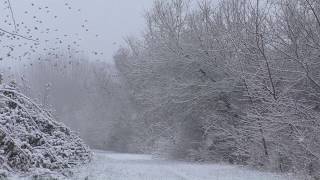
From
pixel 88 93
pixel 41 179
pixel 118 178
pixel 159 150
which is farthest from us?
pixel 88 93

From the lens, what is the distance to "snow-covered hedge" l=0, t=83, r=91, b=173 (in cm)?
1440

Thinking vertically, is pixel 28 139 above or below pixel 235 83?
below

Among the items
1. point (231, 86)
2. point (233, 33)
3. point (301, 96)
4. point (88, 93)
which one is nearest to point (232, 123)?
point (231, 86)

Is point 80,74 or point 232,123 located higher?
point 80,74

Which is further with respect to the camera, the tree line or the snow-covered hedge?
the tree line

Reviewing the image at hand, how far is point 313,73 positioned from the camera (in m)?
18.2

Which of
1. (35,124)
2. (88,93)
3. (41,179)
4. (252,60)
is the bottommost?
(41,179)

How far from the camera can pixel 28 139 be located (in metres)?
16.2

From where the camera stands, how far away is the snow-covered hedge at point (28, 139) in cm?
1440

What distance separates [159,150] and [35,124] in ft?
71.9

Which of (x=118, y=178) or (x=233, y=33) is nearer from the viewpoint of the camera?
(x=118, y=178)

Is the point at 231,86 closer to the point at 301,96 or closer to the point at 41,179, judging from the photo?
the point at 301,96

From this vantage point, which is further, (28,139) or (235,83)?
(235,83)

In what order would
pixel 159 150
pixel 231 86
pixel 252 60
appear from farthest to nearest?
pixel 159 150 → pixel 231 86 → pixel 252 60
